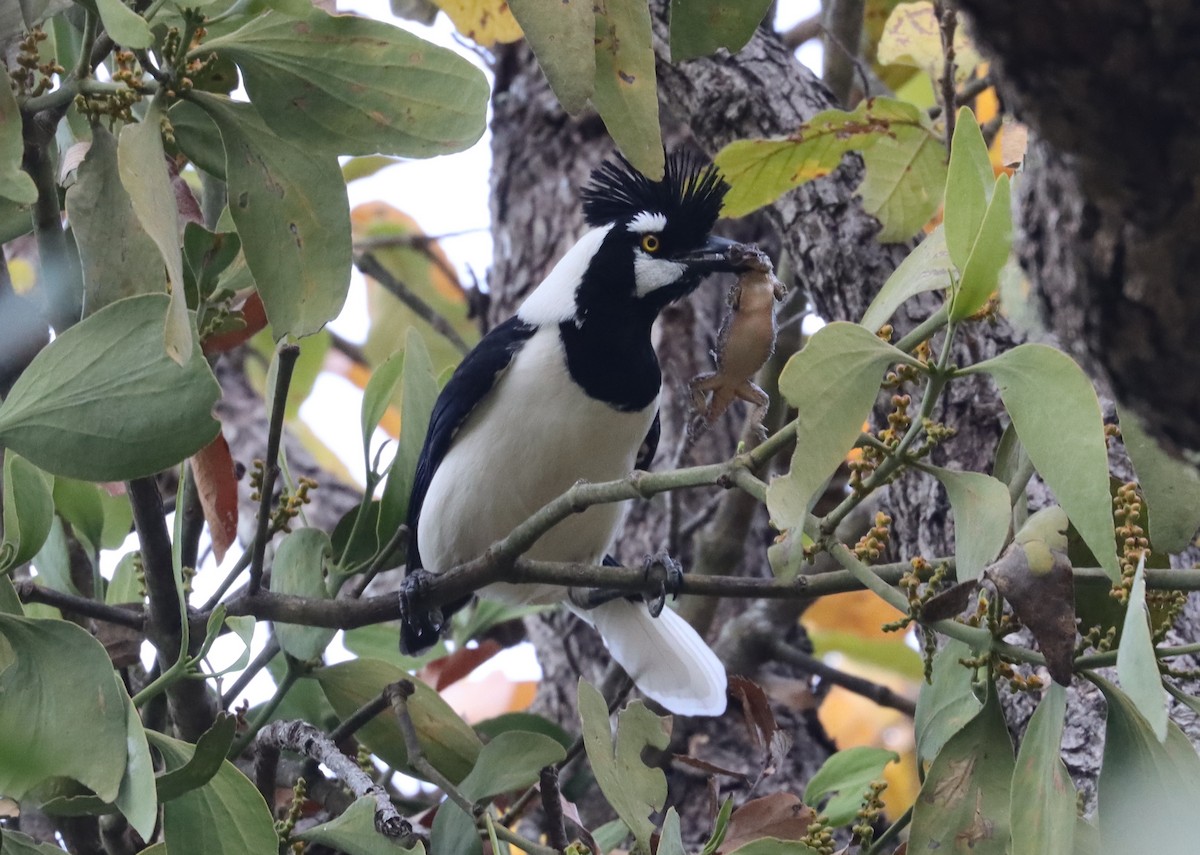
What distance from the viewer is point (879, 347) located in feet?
4.19

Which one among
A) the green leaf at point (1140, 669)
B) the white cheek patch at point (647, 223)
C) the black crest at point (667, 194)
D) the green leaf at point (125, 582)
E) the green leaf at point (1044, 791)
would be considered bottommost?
the green leaf at point (125, 582)

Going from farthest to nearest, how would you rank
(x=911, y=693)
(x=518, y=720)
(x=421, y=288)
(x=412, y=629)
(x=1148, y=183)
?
(x=421, y=288) → (x=911, y=693) → (x=412, y=629) → (x=518, y=720) → (x=1148, y=183)

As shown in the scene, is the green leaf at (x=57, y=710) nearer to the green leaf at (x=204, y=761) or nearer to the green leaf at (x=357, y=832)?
the green leaf at (x=204, y=761)

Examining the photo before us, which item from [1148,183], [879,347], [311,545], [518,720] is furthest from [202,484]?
[1148,183]

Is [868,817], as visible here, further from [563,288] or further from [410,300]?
[410,300]

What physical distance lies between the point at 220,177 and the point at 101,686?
69 centimetres

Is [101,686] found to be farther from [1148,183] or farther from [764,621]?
[764,621]

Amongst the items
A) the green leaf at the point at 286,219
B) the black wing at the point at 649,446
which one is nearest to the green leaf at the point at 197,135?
the green leaf at the point at 286,219

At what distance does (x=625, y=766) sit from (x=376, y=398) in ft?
2.93

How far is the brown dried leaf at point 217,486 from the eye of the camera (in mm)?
2049

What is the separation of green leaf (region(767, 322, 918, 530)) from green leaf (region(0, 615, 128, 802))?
2.50ft

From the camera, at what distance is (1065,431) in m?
1.24

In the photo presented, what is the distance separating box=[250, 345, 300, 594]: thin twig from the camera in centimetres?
175

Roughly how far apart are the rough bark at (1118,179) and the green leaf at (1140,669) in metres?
0.16
